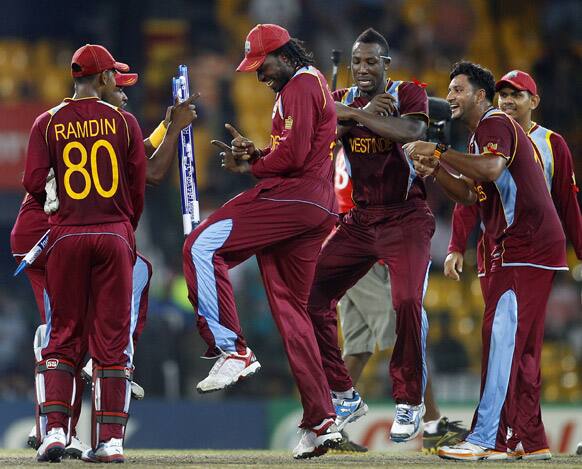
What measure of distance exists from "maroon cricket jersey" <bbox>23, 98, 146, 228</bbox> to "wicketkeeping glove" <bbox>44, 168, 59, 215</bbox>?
0.03 metres

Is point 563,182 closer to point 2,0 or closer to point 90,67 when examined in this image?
point 90,67

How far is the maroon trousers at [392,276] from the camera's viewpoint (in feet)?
22.9

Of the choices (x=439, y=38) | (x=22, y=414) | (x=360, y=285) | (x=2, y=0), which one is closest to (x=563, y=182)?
(x=360, y=285)

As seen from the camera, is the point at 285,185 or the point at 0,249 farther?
the point at 0,249

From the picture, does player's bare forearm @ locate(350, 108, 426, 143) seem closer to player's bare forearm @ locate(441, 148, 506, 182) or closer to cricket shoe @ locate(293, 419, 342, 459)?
player's bare forearm @ locate(441, 148, 506, 182)

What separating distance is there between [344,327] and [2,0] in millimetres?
9263

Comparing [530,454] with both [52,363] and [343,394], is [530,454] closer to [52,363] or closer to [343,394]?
[343,394]

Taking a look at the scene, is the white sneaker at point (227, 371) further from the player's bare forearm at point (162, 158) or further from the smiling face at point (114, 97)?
the smiling face at point (114, 97)

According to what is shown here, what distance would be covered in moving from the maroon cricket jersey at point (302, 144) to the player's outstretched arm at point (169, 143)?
18.5 inches

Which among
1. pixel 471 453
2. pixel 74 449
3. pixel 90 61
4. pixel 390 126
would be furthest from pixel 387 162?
pixel 74 449

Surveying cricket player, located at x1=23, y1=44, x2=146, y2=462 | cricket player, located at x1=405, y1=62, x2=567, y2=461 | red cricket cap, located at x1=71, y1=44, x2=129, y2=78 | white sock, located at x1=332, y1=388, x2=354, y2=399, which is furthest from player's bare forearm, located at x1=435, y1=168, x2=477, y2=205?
red cricket cap, located at x1=71, y1=44, x2=129, y2=78

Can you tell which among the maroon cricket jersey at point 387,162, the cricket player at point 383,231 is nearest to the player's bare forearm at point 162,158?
the cricket player at point 383,231

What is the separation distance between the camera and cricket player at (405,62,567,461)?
641 cm

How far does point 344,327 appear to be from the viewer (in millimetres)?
8234
